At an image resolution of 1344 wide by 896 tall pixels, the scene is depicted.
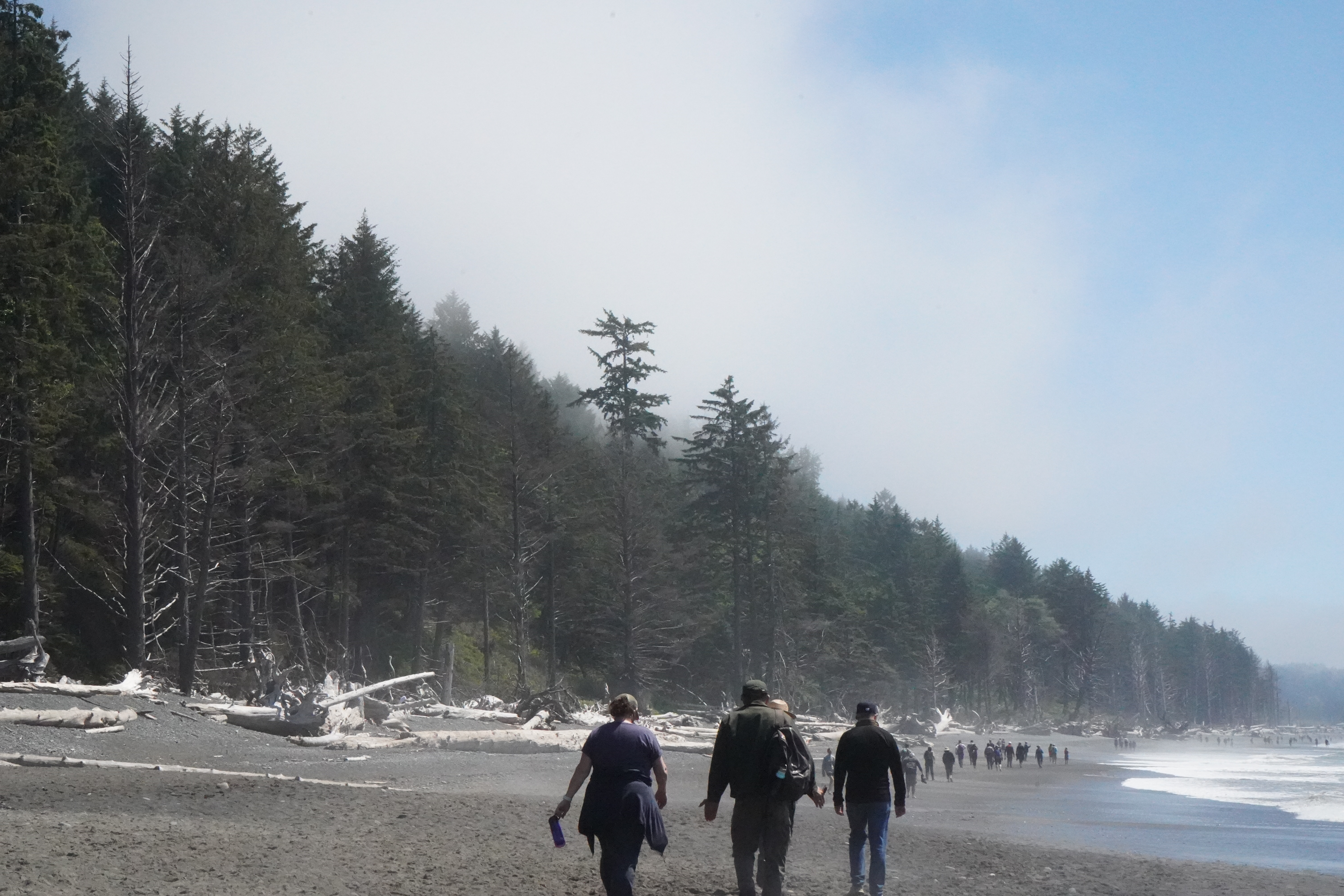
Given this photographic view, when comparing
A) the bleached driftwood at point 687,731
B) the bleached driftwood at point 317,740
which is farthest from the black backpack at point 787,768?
the bleached driftwood at point 687,731

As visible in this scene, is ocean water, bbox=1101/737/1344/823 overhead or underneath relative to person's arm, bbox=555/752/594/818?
underneath

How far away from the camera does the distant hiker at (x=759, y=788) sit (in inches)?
303

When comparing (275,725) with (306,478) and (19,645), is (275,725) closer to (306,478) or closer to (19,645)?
(19,645)

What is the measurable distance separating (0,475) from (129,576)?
368cm

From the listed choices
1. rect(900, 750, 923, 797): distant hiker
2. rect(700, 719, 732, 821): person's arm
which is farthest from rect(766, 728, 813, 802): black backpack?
rect(900, 750, 923, 797): distant hiker

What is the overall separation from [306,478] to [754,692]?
86.1 feet

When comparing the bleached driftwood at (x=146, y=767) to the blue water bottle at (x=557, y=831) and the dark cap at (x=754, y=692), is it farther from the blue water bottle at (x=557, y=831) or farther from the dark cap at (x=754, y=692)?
the dark cap at (x=754, y=692)

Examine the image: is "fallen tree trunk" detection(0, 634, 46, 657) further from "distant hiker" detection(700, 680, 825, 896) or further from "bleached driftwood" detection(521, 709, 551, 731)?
"distant hiker" detection(700, 680, 825, 896)

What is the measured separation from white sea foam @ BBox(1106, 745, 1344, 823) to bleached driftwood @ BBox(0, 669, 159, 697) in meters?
26.4

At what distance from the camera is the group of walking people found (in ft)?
22.1


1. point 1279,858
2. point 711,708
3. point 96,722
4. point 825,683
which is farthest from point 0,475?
point 825,683

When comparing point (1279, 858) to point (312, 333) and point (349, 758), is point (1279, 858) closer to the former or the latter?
point (349, 758)

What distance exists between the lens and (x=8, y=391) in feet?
75.9

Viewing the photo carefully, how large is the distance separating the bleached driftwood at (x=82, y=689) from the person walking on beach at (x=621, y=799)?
14.4m
